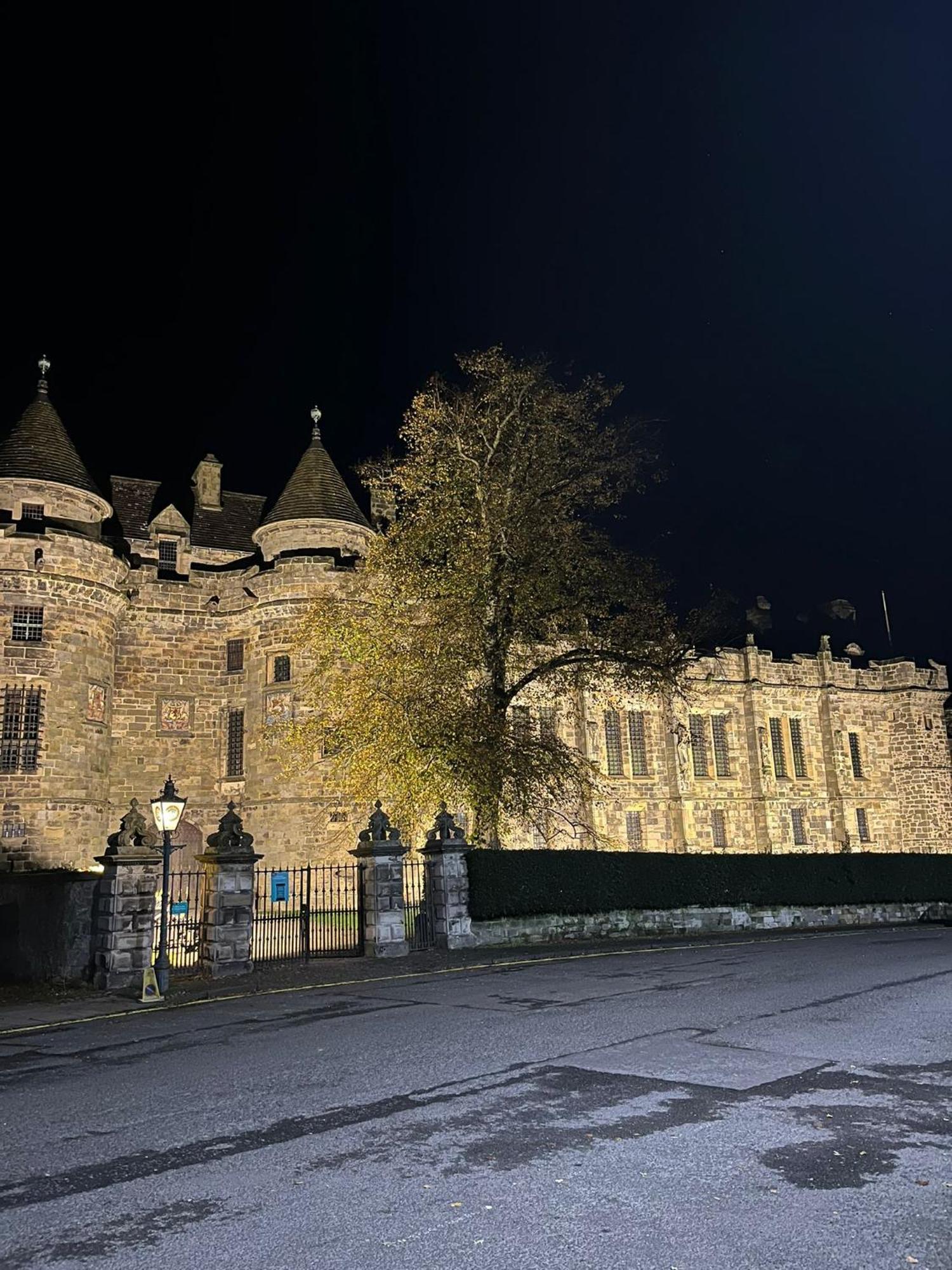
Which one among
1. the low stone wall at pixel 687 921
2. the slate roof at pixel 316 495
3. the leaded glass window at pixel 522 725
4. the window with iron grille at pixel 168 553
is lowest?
the low stone wall at pixel 687 921

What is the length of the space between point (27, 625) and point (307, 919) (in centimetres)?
1755

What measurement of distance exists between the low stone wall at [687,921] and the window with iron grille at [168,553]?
23.8 meters

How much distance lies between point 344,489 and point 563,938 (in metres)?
21.7

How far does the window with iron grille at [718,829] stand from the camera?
52312 mm

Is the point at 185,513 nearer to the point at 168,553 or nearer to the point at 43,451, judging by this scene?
the point at 168,553

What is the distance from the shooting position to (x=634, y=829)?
166ft

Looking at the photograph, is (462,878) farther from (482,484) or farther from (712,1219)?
(712,1219)

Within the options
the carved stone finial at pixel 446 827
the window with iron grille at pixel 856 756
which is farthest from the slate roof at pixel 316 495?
the window with iron grille at pixel 856 756

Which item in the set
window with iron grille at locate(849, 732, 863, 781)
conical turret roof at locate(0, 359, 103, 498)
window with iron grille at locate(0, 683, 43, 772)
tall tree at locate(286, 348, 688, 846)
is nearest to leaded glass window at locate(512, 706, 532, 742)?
tall tree at locate(286, 348, 688, 846)

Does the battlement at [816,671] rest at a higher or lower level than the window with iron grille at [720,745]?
higher

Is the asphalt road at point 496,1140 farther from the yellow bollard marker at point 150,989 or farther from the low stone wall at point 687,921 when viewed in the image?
the low stone wall at point 687,921

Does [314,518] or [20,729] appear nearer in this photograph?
Answer: [20,729]

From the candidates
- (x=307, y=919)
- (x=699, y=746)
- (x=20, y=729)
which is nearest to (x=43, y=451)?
(x=20, y=729)

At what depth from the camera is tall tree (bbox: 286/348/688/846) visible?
21891mm
